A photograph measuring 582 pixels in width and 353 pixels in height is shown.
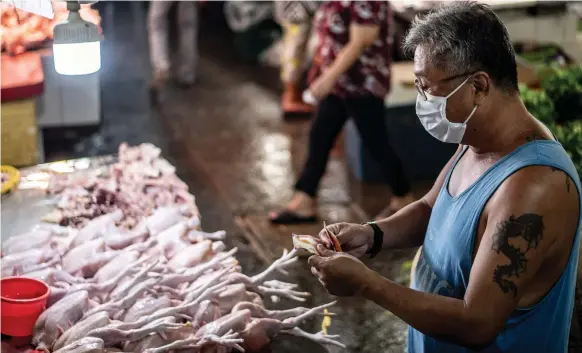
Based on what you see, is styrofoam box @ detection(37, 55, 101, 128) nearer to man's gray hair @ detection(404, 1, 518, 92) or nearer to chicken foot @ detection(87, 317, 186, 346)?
chicken foot @ detection(87, 317, 186, 346)

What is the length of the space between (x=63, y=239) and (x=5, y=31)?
10.6ft

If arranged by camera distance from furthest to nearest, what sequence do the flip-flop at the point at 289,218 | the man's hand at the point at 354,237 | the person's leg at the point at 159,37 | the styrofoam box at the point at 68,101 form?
1. the person's leg at the point at 159,37
2. the styrofoam box at the point at 68,101
3. the flip-flop at the point at 289,218
4. the man's hand at the point at 354,237

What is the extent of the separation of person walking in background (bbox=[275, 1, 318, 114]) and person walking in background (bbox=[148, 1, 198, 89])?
1.24 metres

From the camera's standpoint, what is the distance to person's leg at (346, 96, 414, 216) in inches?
232

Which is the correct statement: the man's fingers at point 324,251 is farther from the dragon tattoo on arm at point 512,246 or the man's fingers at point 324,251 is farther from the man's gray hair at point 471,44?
the man's gray hair at point 471,44

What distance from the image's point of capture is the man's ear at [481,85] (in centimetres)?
231

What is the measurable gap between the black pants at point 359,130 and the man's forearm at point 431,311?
3.66 meters

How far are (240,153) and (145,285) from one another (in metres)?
4.46

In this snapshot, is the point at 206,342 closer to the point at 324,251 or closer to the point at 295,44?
the point at 324,251

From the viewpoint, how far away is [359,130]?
6.05 metres

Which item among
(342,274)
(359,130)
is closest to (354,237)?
(342,274)

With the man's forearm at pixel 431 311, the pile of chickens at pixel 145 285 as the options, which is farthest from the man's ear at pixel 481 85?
the pile of chickens at pixel 145 285

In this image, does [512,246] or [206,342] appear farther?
[206,342]

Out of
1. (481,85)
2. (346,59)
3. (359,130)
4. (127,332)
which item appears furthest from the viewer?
(359,130)
